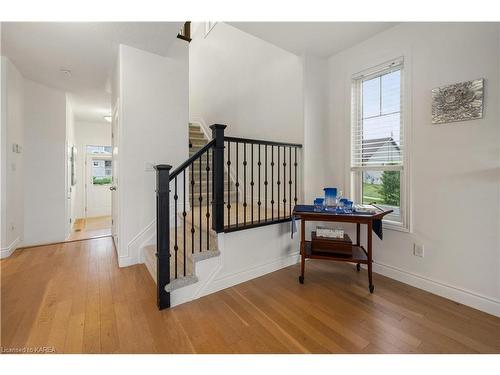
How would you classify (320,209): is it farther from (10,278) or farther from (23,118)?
(23,118)

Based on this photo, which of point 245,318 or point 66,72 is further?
point 66,72

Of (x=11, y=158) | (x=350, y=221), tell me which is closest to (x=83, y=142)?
(x=11, y=158)

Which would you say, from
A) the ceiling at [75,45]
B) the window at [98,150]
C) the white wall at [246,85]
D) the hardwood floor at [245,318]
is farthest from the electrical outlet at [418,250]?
the window at [98,150]

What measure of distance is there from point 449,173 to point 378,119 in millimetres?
930

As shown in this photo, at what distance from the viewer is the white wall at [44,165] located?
12.6ft

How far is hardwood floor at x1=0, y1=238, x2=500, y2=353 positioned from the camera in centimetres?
156

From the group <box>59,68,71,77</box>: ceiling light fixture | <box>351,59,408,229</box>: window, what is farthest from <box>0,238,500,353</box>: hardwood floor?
<box>59,68,71,77</box>: ceiling light fixture

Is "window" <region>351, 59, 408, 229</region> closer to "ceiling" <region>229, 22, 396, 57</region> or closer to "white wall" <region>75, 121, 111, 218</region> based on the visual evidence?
"ceiling" <region>229, 22, 396, 57</region>

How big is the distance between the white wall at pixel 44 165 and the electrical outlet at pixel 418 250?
5.20 m

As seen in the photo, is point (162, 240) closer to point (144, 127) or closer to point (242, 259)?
point (242, 259)

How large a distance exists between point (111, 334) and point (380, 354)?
1.79 m

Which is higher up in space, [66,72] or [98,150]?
[66,72]

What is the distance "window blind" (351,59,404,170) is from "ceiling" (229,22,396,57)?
1.36 ft

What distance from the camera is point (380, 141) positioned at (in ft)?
8.82
